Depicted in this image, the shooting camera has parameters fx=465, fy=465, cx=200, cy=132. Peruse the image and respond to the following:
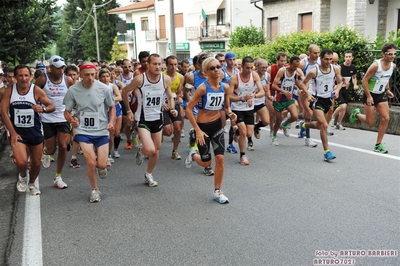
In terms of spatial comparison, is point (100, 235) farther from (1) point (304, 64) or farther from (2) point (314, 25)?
(2) point (314, 25)

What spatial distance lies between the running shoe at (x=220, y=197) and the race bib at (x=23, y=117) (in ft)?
8.70

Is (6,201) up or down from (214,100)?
down

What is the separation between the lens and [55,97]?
7152 millimetres

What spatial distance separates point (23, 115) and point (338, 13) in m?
19.3

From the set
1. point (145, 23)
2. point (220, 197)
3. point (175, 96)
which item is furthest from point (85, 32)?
point (220, 197)

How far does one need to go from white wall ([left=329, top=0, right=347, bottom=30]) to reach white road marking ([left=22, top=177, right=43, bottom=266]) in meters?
19.1

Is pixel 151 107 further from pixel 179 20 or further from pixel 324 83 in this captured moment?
pixel 179 20

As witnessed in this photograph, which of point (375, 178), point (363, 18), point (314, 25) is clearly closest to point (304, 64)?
point (375, 178)

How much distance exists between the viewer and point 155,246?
4.50 meters

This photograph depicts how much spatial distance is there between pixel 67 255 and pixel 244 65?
4.76 metres

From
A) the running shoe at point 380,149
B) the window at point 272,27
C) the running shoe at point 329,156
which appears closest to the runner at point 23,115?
the running shoe at point 329,156

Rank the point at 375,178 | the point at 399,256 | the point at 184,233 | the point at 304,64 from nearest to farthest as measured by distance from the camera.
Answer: the point at 399,256
the point at 184,233
the point at 375,178
the point at 304,64

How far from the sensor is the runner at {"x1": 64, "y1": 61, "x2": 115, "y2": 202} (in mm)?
5984

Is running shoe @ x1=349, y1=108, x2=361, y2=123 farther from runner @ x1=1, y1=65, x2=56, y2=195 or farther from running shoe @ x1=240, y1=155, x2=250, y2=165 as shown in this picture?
runner @ x1=1, y1=65, x2=56, y2=195
